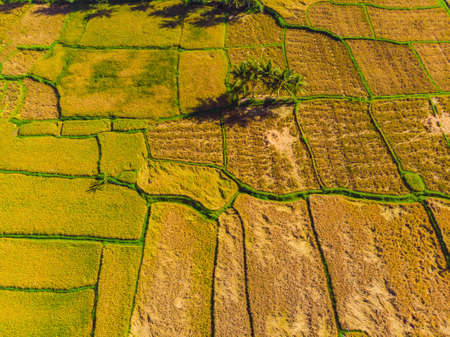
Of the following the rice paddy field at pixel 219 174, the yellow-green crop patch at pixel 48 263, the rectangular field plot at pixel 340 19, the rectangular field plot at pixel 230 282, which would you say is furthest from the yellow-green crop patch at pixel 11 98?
the rectangular field plot at pixel 340 19

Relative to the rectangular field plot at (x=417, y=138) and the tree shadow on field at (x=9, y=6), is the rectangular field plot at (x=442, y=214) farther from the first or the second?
the tree shadow on field at (x=9, y=6)

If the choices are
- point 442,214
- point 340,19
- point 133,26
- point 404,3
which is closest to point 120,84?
point 133,26

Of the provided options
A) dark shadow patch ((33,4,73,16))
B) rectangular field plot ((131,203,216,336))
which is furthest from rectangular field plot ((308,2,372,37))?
dark shadow patch ((33,4,73,16))

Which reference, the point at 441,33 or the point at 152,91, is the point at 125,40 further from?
the point at 441,33

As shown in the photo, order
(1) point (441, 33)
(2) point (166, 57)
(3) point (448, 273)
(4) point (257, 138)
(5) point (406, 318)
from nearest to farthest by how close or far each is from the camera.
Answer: (5) point (406, 318)
(3) point (448, 273)
(4) point (257, 138)
(2) point (166, 57)
(1) point (441, 33)

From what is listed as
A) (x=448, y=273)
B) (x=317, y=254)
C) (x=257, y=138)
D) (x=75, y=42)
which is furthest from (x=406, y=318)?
(x=75, y=42)

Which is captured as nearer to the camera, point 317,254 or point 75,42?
point 317,254
